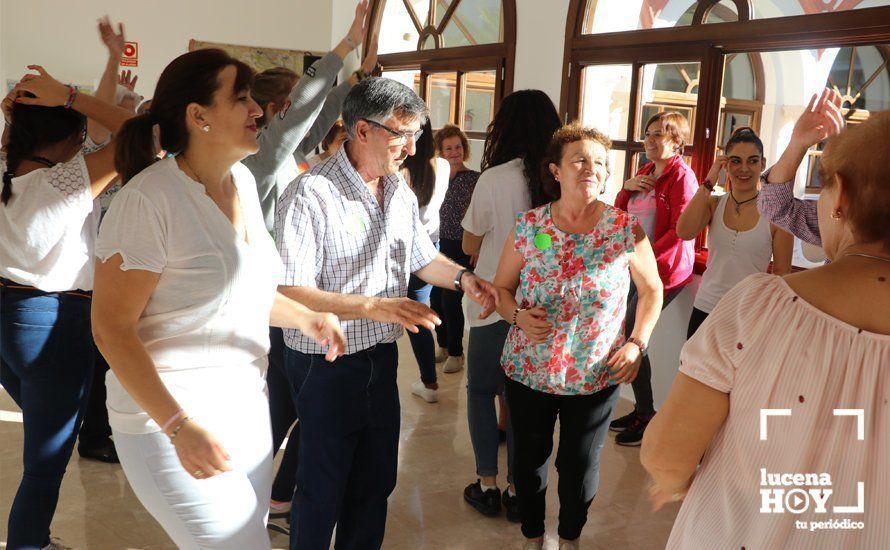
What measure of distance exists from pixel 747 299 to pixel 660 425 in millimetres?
258

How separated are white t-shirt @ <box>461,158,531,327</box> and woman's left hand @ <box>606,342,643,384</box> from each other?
64 centimetres

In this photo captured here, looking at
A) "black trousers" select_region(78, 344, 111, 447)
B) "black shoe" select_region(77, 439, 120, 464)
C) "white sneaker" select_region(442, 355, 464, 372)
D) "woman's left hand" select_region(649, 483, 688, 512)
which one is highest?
"woman's left hand" select_region(649, 483, 688, 512)

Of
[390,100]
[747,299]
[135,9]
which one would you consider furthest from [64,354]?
[135,9]

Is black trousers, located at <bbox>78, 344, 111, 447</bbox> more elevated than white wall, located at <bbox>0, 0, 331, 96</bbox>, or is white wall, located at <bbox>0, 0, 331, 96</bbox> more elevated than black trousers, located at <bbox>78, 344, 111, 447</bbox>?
white wall, located at <bbox>0, 0, 331, 96</bbox>

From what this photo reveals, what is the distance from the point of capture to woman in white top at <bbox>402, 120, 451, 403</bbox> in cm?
371

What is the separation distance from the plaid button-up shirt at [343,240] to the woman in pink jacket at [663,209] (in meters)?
2.14

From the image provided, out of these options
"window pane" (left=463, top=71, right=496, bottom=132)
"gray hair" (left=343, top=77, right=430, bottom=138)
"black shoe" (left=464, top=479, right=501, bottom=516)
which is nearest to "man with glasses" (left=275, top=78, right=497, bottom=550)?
"gray hair" (left=343, top=77, right=430, bottom=138)

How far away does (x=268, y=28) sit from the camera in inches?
333

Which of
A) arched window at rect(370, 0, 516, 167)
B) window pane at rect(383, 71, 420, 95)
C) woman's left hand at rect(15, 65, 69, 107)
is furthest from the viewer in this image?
window pane at rect(383, 71, 420, 95)

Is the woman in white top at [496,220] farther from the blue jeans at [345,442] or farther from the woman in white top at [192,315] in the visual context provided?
the woman in white top at [192,315]

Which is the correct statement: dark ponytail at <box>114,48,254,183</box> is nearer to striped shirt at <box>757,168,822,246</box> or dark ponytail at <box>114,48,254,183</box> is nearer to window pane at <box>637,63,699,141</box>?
striped shirt at <box>757,168,822,246</box>

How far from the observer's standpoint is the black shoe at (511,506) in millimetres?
3084

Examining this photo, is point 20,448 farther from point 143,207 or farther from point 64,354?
point 143,207

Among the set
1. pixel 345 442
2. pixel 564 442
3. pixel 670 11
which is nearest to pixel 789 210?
pixel 564 442
